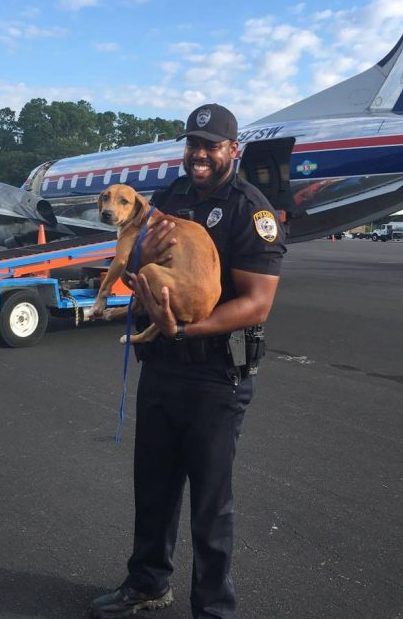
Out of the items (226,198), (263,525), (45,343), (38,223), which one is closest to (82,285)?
(45,343)

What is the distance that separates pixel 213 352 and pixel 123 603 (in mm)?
A: 1255

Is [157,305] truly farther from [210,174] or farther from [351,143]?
[351,143]

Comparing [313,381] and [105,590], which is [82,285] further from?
[105,590]

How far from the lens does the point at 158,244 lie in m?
2.37

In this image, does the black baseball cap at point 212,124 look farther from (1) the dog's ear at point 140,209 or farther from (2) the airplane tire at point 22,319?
(2) the airplane tire at point 22,319

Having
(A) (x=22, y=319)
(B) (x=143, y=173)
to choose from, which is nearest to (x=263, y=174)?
(B) (x=143, y=173)

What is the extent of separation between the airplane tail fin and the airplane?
2cm

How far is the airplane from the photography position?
12.0 metres

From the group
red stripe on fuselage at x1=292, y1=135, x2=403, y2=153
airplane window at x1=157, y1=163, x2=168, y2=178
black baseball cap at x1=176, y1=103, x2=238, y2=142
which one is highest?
red stripe on fuselage at x1=292, y1=135, x2=403, y2=153

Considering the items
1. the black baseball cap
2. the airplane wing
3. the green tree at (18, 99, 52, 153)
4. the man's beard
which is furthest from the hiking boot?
the green tree at (18, 99, 52, 153)

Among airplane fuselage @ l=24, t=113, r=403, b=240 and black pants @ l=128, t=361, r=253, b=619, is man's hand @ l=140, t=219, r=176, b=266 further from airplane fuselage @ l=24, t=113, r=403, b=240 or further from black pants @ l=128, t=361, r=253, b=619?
airplane fuselage @ l=24, t=113, r=403, b=240

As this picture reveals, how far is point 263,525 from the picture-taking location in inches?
143

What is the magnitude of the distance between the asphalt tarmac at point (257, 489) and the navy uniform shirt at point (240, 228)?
5.22 ft

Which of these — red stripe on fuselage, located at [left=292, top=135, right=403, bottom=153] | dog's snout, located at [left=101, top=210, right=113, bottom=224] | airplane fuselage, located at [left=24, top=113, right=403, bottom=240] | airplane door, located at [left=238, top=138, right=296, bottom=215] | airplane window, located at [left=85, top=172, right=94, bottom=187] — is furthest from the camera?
airplane window, located at [left=85, top=172, right=94, bottom=187]
